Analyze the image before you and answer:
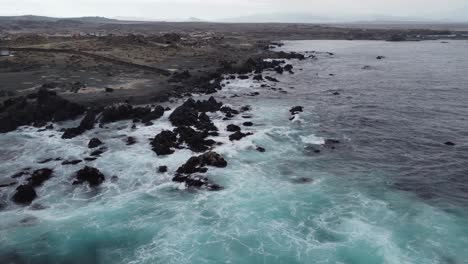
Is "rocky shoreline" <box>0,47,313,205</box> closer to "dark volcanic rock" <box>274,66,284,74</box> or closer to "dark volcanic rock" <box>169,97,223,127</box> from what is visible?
"dark volcanic rock" <box>169,97,223,127</box>

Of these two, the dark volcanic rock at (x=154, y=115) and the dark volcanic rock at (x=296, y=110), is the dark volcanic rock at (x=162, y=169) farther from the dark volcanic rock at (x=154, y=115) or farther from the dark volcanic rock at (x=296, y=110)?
the dark volcanic rock at (x=296, y=110)

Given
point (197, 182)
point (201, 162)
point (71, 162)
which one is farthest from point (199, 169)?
point (71, 162)

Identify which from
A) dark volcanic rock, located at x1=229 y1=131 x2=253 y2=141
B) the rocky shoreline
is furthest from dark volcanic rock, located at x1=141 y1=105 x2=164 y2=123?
dark volcanic rock, located at x1=229 y1=131 x2=253 y2=141

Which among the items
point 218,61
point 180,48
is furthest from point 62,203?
point 180,48

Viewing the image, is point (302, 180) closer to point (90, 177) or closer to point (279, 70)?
point (90, 177)

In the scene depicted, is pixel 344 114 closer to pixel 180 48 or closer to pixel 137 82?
pixel 137 82

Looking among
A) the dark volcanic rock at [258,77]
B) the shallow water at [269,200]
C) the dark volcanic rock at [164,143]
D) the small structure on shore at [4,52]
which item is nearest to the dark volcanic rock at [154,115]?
the shallow water at [269,200]
